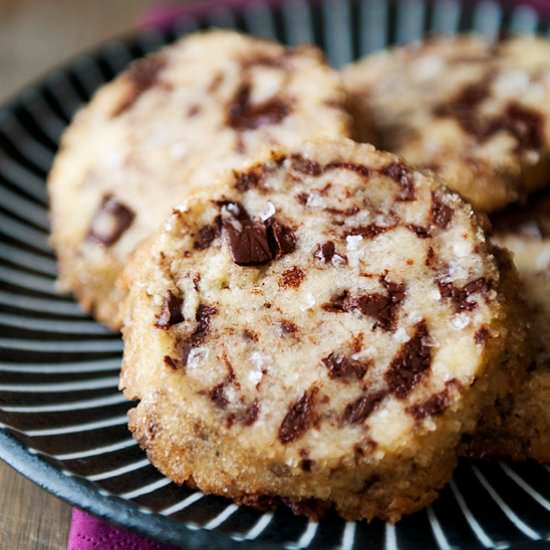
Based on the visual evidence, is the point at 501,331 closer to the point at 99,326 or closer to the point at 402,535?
the point at 402,535

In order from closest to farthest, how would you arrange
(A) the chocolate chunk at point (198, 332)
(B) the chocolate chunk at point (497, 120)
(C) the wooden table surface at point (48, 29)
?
(A) the chocolate chunk at point (198, 332), (B) the chocolate chunk at point (497, 120), (C) the wooden table surface at point (48, 29)

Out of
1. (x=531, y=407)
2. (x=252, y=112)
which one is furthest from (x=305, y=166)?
(x=531, y=407)

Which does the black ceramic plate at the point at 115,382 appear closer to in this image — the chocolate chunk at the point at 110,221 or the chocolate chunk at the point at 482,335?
the chocolate chunk at the point at 110,221

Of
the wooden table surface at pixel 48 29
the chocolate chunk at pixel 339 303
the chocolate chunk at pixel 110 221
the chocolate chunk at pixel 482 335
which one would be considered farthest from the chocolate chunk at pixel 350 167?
the wooden table surface at pixel 48 29

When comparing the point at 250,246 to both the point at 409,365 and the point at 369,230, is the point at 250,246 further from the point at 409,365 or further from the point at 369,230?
the point at 409,365

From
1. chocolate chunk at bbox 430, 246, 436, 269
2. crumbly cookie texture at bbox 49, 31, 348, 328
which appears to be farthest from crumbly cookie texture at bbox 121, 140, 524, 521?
crumbly cookie texture at bbox 49, 31, 348, 328

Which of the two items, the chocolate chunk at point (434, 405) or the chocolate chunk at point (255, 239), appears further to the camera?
the chocolate chunk at point (255, 239)
